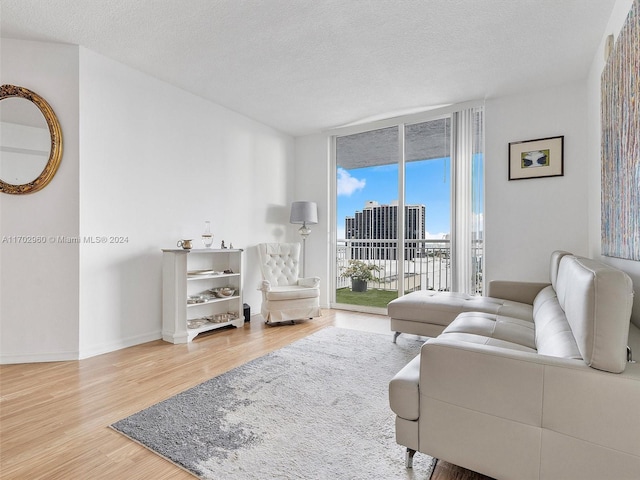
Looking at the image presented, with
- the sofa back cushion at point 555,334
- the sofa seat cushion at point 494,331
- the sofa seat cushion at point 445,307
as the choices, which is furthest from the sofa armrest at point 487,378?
the sofa seat cushion at point 445,307

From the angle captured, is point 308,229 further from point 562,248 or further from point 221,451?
point 221,451

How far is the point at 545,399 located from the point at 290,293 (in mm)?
3042

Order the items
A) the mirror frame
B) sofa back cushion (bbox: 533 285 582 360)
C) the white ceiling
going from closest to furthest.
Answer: sofa back cushion (bbox: 533 285 582 360) → the white ceiling → the mirror frame

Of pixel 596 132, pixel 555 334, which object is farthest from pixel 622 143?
pixel 555 334

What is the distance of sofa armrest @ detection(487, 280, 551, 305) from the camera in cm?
302

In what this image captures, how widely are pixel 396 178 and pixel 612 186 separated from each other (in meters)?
2.64

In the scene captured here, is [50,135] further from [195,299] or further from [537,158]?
[537,158]

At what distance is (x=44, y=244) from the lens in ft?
9.26

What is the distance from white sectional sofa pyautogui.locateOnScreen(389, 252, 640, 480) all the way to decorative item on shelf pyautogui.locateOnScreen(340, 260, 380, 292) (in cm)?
367

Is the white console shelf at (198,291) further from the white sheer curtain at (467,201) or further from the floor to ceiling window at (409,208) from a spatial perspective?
the white sheer curtain at (467,201)

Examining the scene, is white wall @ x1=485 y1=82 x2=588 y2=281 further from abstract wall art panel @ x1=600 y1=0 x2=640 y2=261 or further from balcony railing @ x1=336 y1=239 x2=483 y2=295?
abstract wall art panel @ x1=600 y1=0 x2=640 y2=261

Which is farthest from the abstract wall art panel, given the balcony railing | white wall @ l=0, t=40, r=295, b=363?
white wall @ l=0, t=40, r=295, b=363

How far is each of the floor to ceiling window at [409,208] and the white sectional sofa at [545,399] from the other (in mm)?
2555

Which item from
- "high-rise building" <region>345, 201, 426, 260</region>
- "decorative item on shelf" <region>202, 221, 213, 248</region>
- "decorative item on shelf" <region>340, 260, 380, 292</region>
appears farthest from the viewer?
"decorative item on shelf" <region>340, 260, 380, 292</region>
